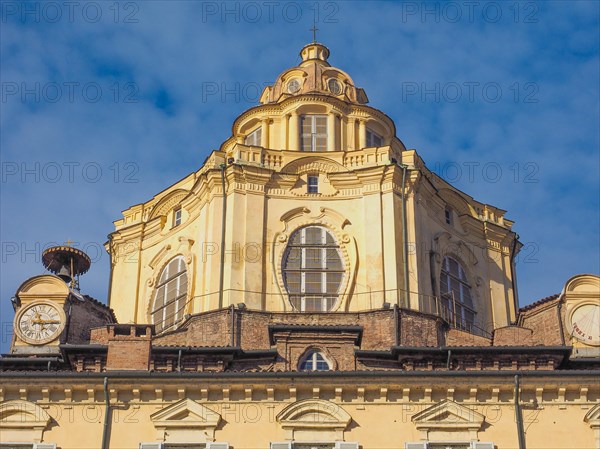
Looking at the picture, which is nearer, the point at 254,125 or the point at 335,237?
the point at 335,237

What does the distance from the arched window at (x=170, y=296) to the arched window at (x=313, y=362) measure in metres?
9.82

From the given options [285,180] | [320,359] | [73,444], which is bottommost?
[73,444]

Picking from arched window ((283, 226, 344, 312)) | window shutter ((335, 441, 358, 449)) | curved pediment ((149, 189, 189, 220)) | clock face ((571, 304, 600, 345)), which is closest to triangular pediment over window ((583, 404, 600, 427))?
window shutter ((335, 441, 358, 449))

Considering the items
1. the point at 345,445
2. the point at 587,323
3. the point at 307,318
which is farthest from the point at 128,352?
the point at 587,323

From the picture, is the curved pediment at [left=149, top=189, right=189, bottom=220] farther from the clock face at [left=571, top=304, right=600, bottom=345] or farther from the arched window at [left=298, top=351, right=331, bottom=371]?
the clock face at [left=571, top=304, right=600, bottom=345]

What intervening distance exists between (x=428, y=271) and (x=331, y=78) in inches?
503

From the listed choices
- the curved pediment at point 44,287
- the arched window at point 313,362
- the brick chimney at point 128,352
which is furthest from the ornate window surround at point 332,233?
the brick chimney at point 128,352

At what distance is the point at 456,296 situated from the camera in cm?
5712

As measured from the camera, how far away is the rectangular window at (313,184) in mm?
57281

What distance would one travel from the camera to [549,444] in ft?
136

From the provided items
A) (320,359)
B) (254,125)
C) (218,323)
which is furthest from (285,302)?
(254,125)

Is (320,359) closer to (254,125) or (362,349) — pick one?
(362,349)

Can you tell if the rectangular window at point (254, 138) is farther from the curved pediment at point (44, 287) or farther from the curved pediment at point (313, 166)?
the curved pediment at point (44, 287)

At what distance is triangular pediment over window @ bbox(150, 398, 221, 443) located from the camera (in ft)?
135
